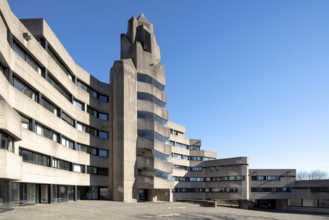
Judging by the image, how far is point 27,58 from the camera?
3488 cm

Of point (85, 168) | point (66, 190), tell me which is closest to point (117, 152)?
point (85, 168)

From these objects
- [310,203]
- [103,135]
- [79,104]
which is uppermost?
[79,104]

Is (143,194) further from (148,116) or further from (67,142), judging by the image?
(67,142)

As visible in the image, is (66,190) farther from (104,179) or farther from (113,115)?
(113,115)

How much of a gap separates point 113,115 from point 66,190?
522 inches

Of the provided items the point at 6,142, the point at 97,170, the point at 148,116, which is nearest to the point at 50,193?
the point at 97,170

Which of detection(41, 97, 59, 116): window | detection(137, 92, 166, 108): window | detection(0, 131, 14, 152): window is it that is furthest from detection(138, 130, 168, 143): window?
detection(0, 131, 14, 152): window

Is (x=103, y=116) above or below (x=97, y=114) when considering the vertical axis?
below

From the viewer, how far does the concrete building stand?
3095 centimetres

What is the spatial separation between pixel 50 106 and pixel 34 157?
7129 millimetres

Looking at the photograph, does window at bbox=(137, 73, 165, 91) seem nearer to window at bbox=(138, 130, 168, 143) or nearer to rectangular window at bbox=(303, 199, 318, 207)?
window at bbox=(138, 130, 168, 143)

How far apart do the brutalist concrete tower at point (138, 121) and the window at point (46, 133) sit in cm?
1216

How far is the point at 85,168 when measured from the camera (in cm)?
5112

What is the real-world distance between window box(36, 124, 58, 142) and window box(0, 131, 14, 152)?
9.29 meters
